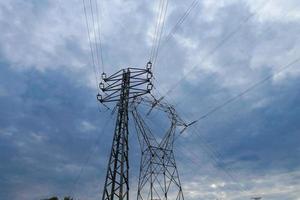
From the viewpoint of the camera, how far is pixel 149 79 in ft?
100

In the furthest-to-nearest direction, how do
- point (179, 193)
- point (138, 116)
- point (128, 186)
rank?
point (138, 116), point (179, 193), point (128, 186)

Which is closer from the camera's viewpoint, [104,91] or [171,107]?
[104,91]

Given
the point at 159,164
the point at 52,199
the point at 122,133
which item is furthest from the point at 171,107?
the point at 52,199

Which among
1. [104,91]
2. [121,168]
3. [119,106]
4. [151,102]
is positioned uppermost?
[151,102]

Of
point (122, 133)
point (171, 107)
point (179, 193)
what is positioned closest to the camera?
point (122, 133)

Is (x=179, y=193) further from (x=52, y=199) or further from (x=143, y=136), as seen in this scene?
(x=52, y=199)

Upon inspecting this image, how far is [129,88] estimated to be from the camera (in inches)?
1286

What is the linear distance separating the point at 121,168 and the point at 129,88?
890cm

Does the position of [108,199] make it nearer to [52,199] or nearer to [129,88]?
[129,88]

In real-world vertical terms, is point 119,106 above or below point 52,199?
below

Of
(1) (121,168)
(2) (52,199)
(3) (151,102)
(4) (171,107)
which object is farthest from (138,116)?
(2) (52,199)

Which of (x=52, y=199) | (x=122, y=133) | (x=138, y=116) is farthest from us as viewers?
(x=52, y=199)

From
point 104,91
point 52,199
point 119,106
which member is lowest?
point 119,106

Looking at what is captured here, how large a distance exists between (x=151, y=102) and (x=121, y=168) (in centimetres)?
1560
